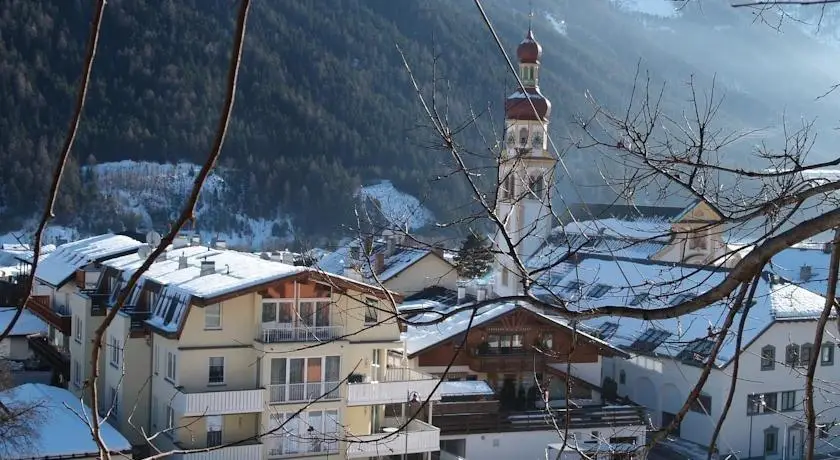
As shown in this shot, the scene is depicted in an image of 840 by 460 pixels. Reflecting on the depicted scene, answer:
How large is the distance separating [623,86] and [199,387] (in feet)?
447

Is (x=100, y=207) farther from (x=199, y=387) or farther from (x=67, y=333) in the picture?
(x=199, y=387)

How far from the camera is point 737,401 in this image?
2848 centimetres

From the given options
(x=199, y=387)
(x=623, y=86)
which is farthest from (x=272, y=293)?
(x=623, y=86)

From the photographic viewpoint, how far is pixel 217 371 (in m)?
20.5

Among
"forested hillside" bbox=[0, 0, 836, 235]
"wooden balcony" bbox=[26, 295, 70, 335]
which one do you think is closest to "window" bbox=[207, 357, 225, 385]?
"wooden balcony" bbox=[26, 295, 70, 335]

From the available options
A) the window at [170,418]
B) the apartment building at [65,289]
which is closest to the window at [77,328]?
the apartment building at [65,289]

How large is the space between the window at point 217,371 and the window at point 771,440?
15.5 meters

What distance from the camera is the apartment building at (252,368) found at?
64.4 feet

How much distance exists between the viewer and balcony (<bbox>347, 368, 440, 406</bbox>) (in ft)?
68.1

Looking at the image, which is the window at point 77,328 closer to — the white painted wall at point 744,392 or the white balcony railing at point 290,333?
the white balcony railing at point 290,333

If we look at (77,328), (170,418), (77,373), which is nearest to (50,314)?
(77,328)

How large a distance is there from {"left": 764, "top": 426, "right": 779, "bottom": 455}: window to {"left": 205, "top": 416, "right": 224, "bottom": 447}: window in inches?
611

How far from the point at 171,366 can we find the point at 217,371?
919 mm

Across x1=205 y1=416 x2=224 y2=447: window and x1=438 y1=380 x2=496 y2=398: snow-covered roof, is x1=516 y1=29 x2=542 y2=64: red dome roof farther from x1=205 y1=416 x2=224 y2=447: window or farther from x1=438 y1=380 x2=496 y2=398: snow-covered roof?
x1=205 y1=416 x2=224 y2=447: window
